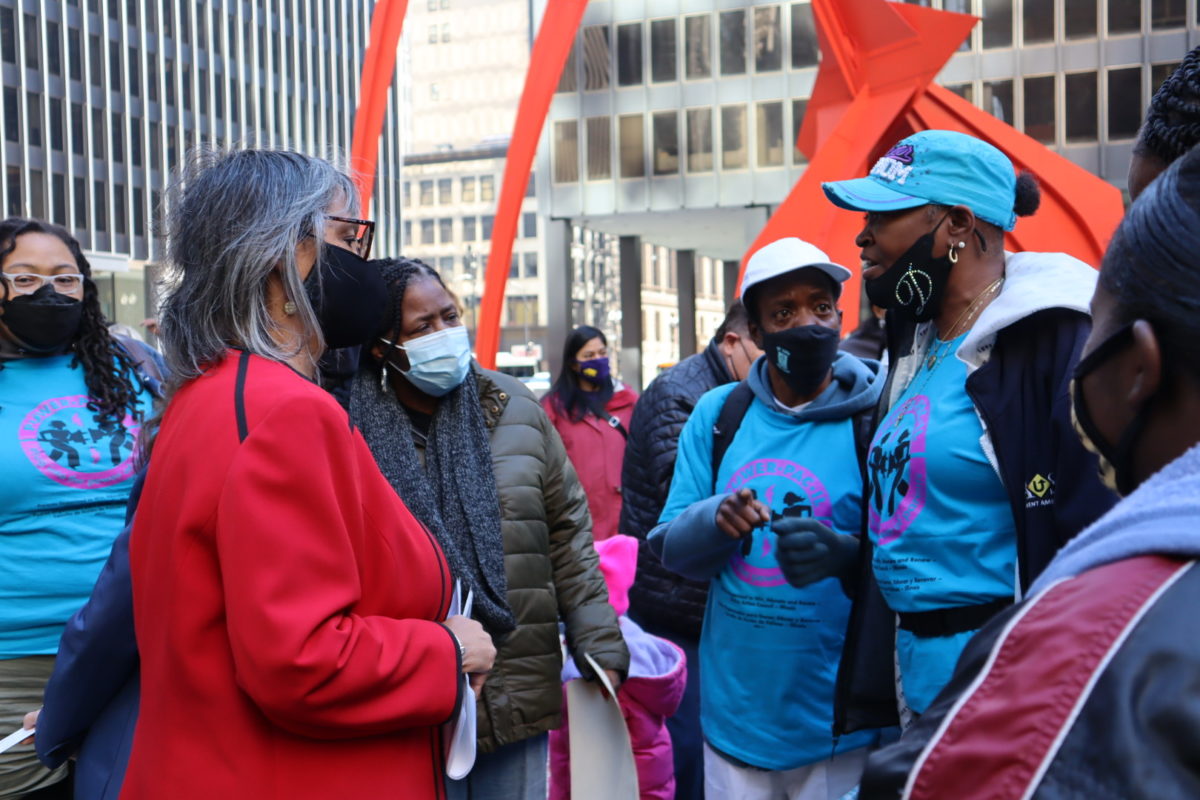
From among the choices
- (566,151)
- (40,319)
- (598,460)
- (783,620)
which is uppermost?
(566,151)

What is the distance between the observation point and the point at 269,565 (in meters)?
1.92

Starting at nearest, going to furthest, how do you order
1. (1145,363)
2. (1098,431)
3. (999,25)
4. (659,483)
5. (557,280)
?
(1145,363), (1098,431), (659,483), (999,25), (557,280)

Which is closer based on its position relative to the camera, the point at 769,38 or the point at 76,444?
the point at 76,444

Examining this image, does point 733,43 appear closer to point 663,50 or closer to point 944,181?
point 663,50

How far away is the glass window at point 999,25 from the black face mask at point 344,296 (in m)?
36.0

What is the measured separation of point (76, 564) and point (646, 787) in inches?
88.4

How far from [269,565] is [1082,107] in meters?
36.2

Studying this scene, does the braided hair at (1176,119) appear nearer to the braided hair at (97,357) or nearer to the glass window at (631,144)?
the braided hair at (97,357)

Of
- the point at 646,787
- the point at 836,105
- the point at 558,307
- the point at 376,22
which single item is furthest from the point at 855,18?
the point at 558,307

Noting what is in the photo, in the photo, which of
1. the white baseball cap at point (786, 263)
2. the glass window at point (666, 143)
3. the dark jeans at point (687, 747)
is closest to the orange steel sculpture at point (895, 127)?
the dark jeans at point (687, 747)

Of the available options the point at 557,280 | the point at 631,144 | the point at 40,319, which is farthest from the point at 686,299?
the point at 40,319

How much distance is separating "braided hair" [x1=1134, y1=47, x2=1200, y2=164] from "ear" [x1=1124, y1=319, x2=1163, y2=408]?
1189 mm

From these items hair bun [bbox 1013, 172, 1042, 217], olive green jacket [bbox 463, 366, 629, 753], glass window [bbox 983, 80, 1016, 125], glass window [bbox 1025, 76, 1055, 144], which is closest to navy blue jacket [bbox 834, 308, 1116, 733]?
hair bun [bbox 1013, 172, 1042, 217]

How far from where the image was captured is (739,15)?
36.6 metres
